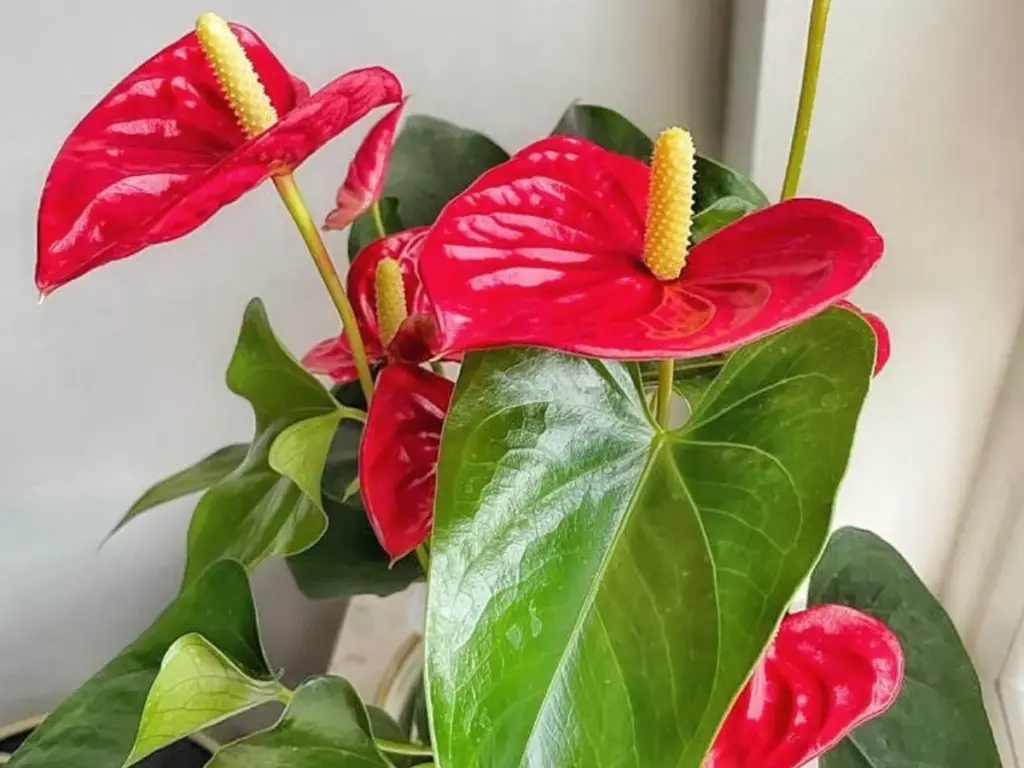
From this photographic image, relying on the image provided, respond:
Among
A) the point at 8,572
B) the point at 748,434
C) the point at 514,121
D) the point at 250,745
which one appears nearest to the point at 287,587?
the point at 8,572

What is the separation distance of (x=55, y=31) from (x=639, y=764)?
25.3 inches

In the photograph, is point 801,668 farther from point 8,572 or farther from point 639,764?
point 8,572

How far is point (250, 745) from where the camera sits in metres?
0.50

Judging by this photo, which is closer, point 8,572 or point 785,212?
point 785,212

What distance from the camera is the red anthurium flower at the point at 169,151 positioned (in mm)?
406

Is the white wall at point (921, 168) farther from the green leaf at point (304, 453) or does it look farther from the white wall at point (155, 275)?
the green leaf at point (304, 453)

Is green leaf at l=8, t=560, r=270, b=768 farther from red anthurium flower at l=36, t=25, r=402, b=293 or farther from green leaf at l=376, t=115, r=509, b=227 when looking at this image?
green leaf at l=376, t=115, r=509, b=227


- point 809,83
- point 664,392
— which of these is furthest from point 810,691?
point 809,83

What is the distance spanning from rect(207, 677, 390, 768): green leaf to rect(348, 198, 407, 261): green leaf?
0.32 meters

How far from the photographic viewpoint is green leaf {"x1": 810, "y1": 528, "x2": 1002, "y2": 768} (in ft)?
2.12

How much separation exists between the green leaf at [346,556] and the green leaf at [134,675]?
0.17m

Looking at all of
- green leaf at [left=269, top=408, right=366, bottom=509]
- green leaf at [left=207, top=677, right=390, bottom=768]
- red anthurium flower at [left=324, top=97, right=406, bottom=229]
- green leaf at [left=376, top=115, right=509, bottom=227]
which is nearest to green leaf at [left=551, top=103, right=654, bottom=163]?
green leaf at [left=376, top=115, right=509, bottom=227]

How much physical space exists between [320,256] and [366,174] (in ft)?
0.29

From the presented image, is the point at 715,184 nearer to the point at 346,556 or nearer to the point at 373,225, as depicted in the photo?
the point at 373,225
